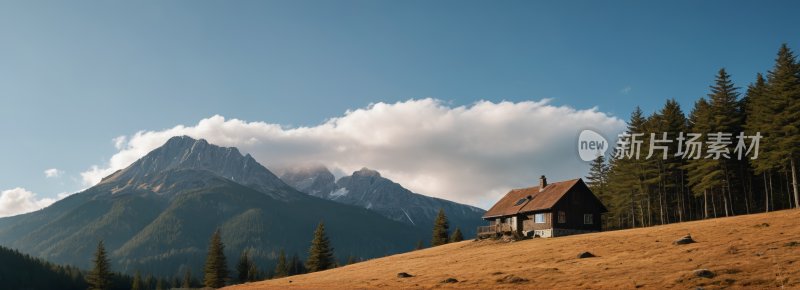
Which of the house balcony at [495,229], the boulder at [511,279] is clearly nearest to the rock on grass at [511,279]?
the boulder at [511,279]

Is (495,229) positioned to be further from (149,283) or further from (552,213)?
(149,283)

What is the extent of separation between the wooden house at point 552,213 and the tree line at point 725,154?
6668mm

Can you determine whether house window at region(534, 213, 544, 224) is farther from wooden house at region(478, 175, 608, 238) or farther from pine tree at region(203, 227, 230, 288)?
pine tree at region(203, 227, 230, 288)

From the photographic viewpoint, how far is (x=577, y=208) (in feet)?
186

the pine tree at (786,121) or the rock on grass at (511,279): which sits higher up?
the pine tree at (786,121)

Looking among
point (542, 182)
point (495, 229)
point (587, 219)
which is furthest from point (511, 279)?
point (542, 182)

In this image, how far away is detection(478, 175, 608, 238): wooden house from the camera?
178ft

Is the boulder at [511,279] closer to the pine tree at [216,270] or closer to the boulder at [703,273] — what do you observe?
the boulder at [703,273]

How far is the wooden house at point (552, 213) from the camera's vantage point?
5438 cm

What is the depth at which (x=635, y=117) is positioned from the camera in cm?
6862

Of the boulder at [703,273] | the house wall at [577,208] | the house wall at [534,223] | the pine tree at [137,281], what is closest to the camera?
the boulder at [703,273]

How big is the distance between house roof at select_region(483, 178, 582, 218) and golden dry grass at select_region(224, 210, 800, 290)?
1598 cm

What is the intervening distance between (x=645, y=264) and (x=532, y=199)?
35986 millimetres

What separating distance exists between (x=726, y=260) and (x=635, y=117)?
51.1 m
